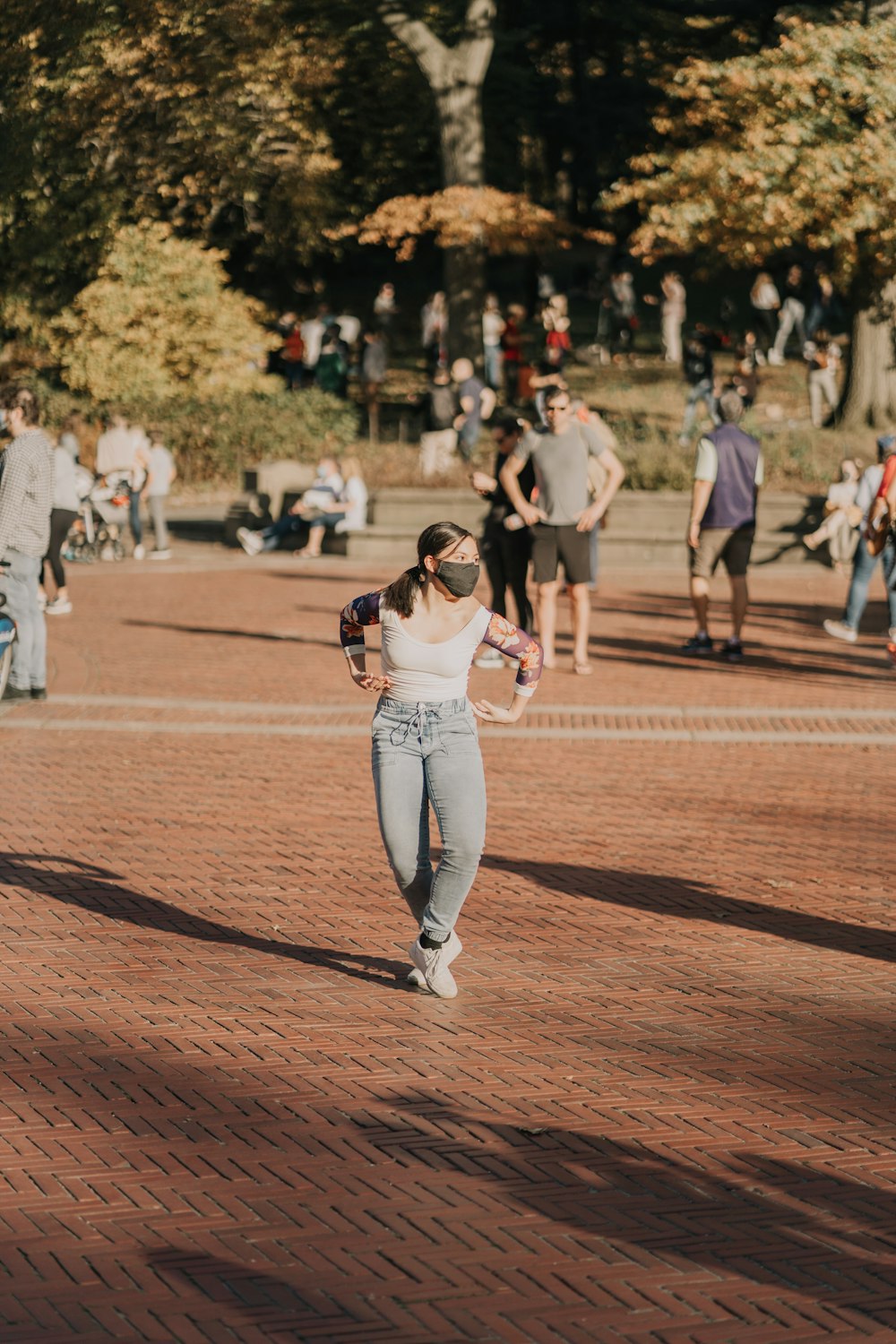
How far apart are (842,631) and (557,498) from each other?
3.48 metres

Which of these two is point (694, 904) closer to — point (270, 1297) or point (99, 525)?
point (270, 1297)

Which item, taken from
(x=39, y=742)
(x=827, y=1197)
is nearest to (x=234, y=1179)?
(x=827, y=1197)

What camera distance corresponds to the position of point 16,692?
11906 mm

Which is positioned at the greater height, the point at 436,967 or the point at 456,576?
the point at 456,576

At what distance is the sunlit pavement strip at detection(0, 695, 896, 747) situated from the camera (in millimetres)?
11195

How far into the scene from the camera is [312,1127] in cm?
502

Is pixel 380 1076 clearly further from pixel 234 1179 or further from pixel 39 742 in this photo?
pixel 39 742

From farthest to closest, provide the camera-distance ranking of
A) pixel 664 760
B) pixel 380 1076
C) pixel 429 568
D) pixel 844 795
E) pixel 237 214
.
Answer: pixel 237 214, pixel 664 760, pixel 844 795, pixel 429 568, pixel 380 1076

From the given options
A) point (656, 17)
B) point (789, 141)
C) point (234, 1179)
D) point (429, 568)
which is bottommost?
point (234, 1179)

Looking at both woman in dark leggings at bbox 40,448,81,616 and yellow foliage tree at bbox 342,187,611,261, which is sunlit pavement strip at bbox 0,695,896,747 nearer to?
woman in dark leggings at bbox 40,448,81,616

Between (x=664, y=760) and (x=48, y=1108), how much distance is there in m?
5.96

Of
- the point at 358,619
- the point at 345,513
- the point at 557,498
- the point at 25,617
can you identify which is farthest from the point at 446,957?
the point at 345,513

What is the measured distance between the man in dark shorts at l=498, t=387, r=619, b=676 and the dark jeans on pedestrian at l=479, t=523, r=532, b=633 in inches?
10.2

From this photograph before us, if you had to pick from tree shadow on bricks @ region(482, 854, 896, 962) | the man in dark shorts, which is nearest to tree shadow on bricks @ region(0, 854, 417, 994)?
tree shadow on bricks @ region(482, 854, 896, 962)
